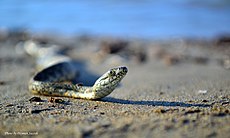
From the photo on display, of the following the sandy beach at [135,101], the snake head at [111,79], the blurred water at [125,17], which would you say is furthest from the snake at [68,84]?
the blurred water at [125,17]

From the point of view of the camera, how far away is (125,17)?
16.2 m

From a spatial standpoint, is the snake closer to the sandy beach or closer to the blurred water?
the sandy beach

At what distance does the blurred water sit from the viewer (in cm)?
1376

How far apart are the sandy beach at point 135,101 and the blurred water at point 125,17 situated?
418 centimetres

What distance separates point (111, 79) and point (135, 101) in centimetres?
53

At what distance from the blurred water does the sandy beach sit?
→ 4.18 metres

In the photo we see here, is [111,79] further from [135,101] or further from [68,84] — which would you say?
[68,84]

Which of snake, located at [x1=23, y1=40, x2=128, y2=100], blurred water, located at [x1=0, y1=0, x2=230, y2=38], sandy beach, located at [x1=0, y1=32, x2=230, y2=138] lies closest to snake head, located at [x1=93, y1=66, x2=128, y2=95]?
snake, located at [x1=23, y1=40, x2=128, y2=100]

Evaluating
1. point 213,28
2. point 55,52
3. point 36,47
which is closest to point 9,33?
point 36,47

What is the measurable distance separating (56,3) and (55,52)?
12477 mm

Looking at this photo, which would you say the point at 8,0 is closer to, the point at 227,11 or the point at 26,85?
the point at 227,11

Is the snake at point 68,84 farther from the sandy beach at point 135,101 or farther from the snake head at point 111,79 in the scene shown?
the sandy beach at point 135,101

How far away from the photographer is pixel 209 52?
9.48m

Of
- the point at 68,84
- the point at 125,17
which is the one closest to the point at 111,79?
the point at 68,84
